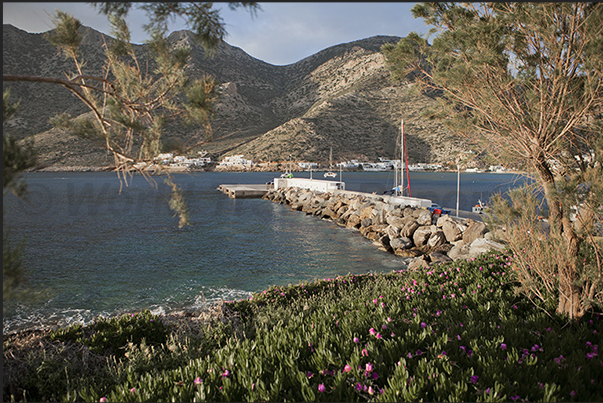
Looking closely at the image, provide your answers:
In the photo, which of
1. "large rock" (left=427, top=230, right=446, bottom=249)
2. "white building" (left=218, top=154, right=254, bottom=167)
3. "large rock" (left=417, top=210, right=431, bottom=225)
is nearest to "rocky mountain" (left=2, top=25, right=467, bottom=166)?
"white building" (left=218, top=154, right=254, bottom=167)

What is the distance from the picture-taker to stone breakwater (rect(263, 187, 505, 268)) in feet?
42.9

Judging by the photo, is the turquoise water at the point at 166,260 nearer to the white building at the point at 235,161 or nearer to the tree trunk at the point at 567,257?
the tree trunk at the point at 567,257

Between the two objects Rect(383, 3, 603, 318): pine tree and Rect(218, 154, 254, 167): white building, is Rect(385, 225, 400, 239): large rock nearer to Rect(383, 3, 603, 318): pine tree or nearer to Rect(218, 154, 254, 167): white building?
Rect(383, 3, 603, 318): pine tree

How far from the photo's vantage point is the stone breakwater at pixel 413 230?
13.1m

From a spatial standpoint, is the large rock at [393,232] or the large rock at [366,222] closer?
the large rock at [393,232]

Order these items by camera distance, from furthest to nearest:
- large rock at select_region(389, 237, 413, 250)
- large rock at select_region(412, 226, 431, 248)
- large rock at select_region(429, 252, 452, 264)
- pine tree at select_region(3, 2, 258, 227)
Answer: large rock at select_region(412, 226, 431, 248), large rock at select_region(389, 237, 413, 250), large rock at select_region(429, 252, 452, 264), pine tree at select_region(3, 2, 258, 227)

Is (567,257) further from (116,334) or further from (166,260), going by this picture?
(166,260)

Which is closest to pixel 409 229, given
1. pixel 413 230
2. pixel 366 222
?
pixel 413 230

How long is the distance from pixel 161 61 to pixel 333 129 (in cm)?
8417

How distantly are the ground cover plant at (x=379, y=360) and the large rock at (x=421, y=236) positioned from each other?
36.1 feet

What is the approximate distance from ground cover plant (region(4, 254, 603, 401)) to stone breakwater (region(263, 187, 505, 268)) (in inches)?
204

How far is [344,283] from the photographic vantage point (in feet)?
25.9

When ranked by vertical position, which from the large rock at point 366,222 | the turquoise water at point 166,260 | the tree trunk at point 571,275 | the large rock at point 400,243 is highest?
the tree trunk at point 571,275

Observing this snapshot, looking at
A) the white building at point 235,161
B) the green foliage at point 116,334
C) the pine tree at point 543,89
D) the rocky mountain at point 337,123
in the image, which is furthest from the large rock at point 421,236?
the white building at point 235,161
